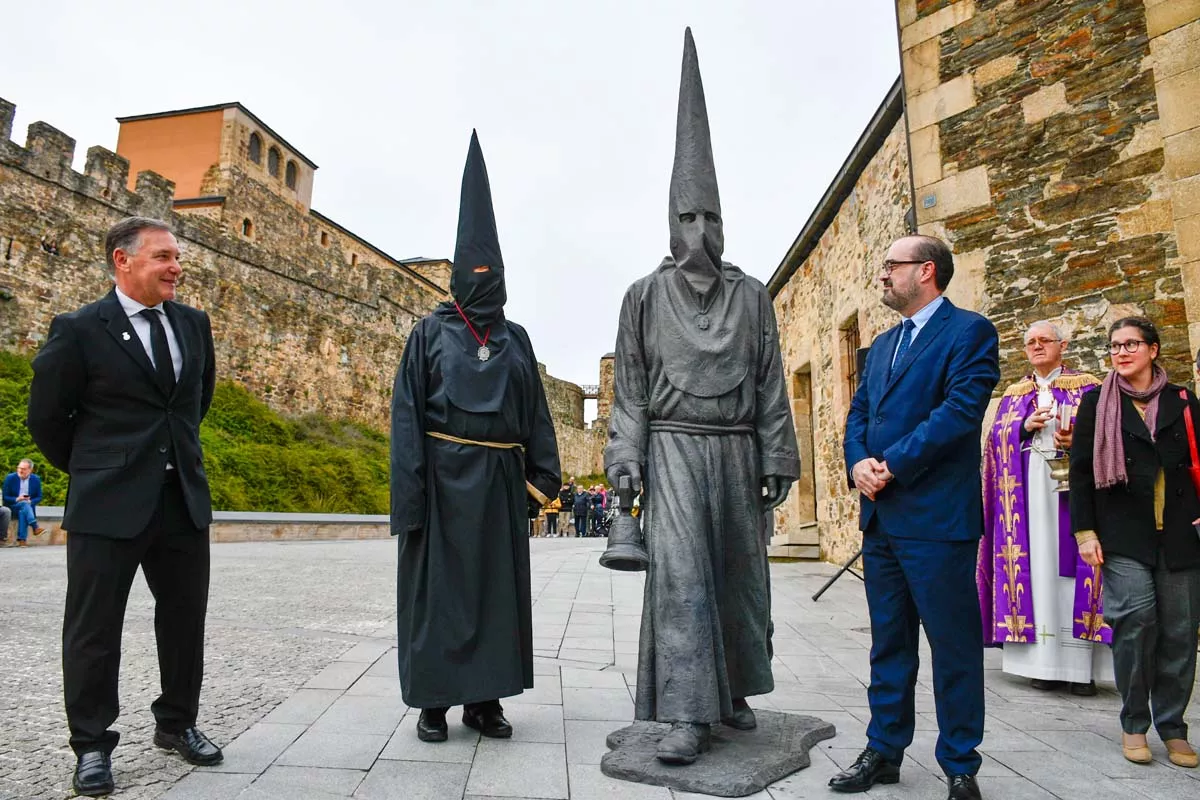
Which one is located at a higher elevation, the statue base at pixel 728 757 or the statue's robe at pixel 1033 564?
the statue's robe at pixel 1033 564

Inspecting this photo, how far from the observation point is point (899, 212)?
309 inches

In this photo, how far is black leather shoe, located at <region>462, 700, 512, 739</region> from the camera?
3.03 metres

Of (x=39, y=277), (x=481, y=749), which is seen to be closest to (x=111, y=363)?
(x=481, y=749)

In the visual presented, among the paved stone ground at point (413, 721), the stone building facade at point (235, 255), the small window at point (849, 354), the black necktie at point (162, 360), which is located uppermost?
the stone building facade at point (235, 255)

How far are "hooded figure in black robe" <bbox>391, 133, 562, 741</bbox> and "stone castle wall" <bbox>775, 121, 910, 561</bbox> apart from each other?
5.50m

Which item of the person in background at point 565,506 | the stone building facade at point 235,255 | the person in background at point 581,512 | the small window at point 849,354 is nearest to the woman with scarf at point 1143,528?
the small window at point 849,354

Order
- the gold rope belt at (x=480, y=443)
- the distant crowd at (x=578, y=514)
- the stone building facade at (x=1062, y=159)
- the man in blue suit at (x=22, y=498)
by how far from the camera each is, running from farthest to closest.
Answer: the distant crowd at (x=578, y=514)
the man in blue suit at (x=22, y=498)
the stone building facade at (x=1062, y=159)
the gold rope belt at (x=480, y=443)

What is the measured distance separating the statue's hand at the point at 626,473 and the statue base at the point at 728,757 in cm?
89

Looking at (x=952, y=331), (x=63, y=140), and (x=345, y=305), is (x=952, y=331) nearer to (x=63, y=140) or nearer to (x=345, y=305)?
(x=63, y=140)

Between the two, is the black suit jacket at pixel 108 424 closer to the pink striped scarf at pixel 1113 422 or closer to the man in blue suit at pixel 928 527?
the man in blue suit at pixel 928 527

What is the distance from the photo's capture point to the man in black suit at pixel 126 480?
8.20 ft

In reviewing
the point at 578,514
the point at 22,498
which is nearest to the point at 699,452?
the point at 22,498

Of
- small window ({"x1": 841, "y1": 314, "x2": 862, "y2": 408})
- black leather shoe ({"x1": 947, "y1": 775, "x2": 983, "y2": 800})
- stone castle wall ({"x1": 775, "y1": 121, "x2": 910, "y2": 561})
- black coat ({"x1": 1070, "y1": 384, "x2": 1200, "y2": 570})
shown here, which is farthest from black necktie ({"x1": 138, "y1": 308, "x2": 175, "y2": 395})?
small window ({"x1": 841, "y1": 314, "x2": 862, "y2": 408})

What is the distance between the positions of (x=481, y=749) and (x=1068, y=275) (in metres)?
4.98
